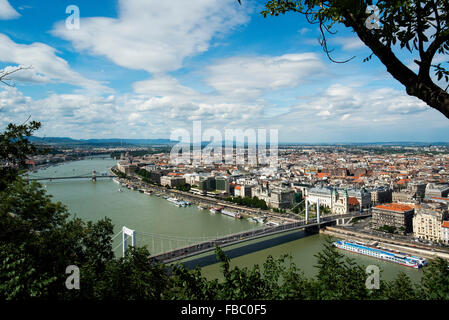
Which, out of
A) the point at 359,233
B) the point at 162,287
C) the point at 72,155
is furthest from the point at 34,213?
the point at 72,155

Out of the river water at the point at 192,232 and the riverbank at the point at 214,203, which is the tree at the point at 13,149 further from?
the riverbank at the point at 214,203

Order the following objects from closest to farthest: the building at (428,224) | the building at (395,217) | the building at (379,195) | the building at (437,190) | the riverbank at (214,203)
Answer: the building at (428,224) < the building at (395,217) < the riverbank at (214,203) < the building at (437,190) < the building at (379,195)

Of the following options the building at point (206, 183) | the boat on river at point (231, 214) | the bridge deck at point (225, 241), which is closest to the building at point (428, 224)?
the bridge deck at point (225, 241)

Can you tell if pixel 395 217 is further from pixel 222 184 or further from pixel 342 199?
pixel 222 184

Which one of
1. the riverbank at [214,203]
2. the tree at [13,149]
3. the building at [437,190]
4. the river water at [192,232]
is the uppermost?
the tree at [13,149]

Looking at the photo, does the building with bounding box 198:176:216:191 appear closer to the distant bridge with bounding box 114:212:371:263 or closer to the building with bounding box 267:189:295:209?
the building with bounding box 267:189:295:209

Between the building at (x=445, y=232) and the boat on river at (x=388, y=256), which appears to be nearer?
the boat on river at (x=388, y=256)
